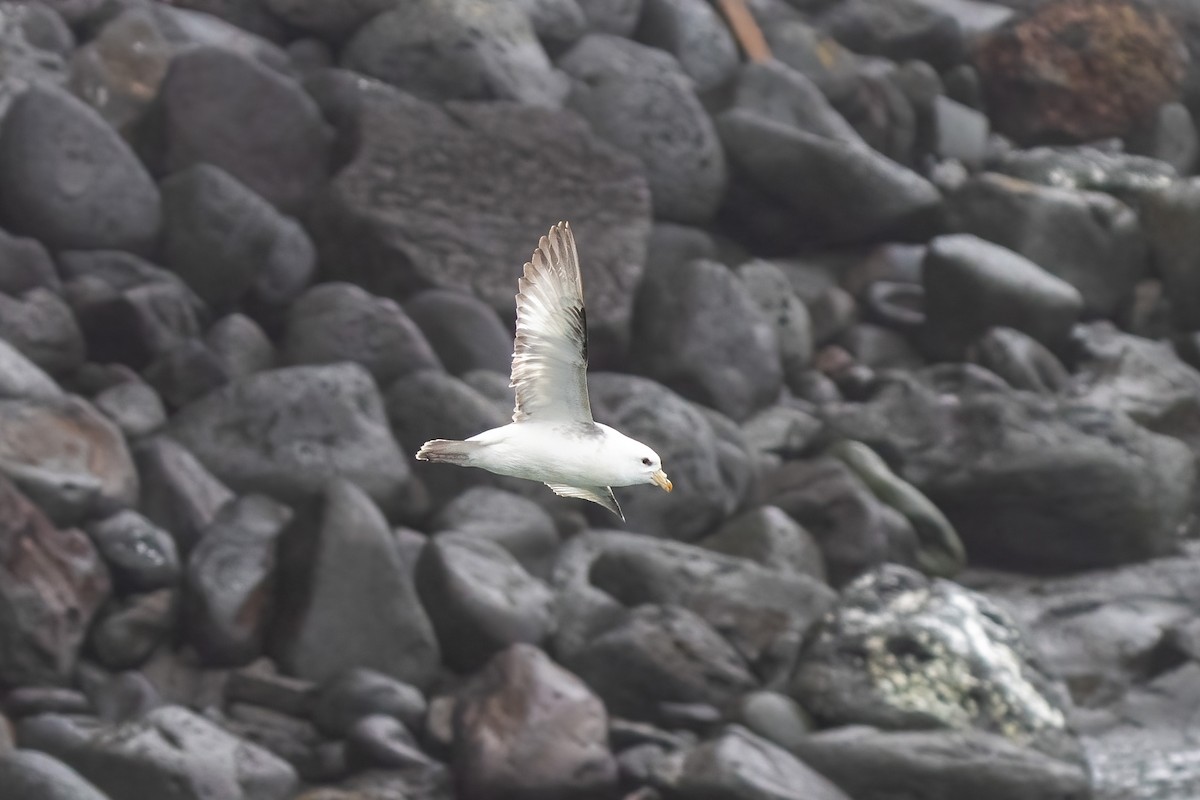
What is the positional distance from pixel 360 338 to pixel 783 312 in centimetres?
545

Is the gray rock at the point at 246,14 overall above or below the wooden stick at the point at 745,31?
above

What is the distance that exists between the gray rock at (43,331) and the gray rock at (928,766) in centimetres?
572

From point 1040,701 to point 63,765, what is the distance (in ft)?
20.6

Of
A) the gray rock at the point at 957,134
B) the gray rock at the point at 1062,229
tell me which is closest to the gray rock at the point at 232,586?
the gray rock at the point at 1062,229

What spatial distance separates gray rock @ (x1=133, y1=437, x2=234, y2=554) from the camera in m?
12.2

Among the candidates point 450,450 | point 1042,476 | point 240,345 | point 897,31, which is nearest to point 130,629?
A: point 240,345

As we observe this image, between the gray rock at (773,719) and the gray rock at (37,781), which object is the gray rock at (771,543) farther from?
the gray rock at (37,781)

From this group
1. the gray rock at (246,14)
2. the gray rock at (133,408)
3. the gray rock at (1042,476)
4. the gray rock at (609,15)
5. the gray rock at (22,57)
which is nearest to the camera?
the gray rock at (133,408)

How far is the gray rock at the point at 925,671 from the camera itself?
12320 mm

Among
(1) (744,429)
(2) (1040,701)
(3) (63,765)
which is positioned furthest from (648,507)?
(3) (63,765)

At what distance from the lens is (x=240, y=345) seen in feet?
47.1

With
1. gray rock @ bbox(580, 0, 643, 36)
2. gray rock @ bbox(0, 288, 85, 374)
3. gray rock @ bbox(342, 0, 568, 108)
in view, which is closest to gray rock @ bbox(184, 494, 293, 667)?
gray rock @ bbox(0, 288, 85, 374)

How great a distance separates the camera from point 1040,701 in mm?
12602

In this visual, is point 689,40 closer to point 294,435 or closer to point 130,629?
point 294,435
